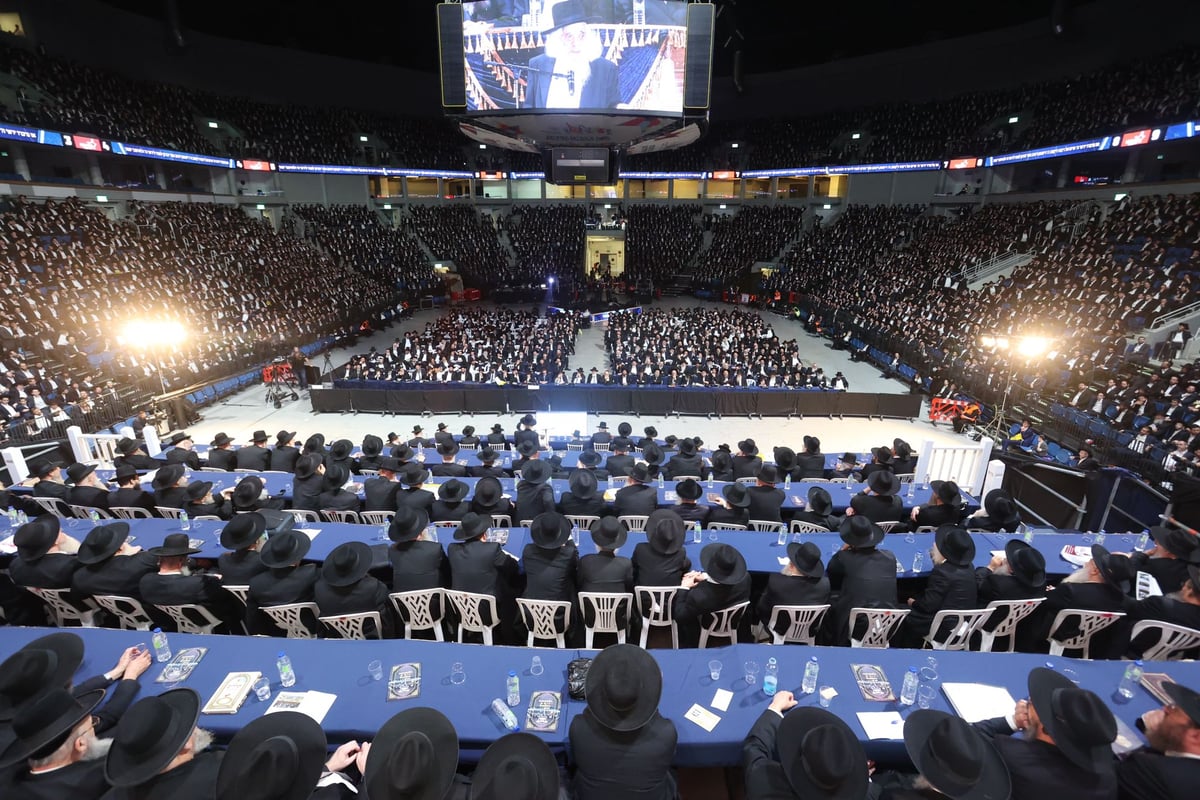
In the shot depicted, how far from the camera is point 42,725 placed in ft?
9.82

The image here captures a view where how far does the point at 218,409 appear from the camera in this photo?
17.7 metres

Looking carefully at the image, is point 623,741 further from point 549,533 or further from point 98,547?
point 98,547

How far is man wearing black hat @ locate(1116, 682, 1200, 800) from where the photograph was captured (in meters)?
3.00

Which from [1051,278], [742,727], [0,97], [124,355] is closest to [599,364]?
[124,355]

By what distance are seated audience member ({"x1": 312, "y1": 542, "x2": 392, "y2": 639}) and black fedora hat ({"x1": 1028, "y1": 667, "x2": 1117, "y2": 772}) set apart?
481 cm

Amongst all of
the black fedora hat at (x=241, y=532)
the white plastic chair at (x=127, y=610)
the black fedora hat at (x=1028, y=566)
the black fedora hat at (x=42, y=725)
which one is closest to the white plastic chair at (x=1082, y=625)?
the black fedora hat at (x=1028, y=566)

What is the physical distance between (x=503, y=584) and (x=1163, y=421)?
14.9 metres

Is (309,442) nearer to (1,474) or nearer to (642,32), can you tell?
(1,474)

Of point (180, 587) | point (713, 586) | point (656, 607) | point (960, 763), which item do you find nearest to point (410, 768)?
point (960, 763)

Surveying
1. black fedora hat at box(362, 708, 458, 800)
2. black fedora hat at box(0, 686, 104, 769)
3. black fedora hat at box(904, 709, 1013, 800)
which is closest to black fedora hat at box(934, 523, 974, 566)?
black fedora hat at box(904, 709, 1013, 800)

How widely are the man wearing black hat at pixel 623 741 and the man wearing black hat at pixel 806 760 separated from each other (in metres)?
0.51

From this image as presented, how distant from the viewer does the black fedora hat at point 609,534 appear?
5.40 m

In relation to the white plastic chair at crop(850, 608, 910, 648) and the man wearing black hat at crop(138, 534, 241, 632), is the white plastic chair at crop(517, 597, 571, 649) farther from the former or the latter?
the man wearing black hat at crop(138, 534, 241, 632)

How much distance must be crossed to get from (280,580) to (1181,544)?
27.7ft
